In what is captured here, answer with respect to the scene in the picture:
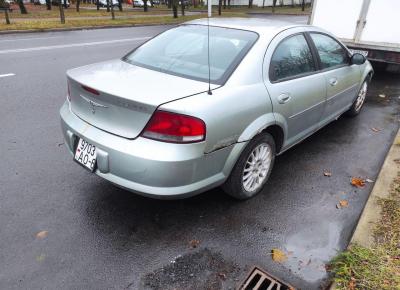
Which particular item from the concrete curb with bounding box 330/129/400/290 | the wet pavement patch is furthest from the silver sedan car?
the concrete curb with bounding box 330/129/400/290

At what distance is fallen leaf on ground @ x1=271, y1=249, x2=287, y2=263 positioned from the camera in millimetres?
2652

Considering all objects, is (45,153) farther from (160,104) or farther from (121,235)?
(160,104)

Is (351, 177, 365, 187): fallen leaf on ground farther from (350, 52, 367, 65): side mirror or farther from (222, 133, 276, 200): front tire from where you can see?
(350, 52, 367, 65): side mirror

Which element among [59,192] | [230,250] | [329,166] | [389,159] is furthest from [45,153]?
[389,159]

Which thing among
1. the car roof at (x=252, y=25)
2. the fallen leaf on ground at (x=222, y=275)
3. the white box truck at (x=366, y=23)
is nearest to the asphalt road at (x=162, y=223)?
the fallen leaf on ground at (x=222, y=275)

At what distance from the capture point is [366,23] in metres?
6.84

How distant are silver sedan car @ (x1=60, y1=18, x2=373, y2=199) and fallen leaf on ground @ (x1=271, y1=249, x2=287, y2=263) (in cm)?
65

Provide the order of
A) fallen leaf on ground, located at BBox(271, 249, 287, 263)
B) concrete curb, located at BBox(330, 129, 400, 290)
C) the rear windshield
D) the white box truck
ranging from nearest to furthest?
fallen leaf on ground, located at BBox(271, 249, 287, 263) → concrete curb, located at BBox(330, 129, 400, 290) → the rear windshield → the white box truck

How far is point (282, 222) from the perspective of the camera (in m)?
3.08

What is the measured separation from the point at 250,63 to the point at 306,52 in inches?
41.8

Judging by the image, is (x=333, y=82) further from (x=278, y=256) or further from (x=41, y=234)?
(x=41, y=234)

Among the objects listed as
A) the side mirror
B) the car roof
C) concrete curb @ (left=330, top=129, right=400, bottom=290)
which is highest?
the car roof

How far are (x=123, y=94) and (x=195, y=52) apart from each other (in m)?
1.03

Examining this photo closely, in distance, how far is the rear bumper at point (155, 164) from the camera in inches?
96.3
